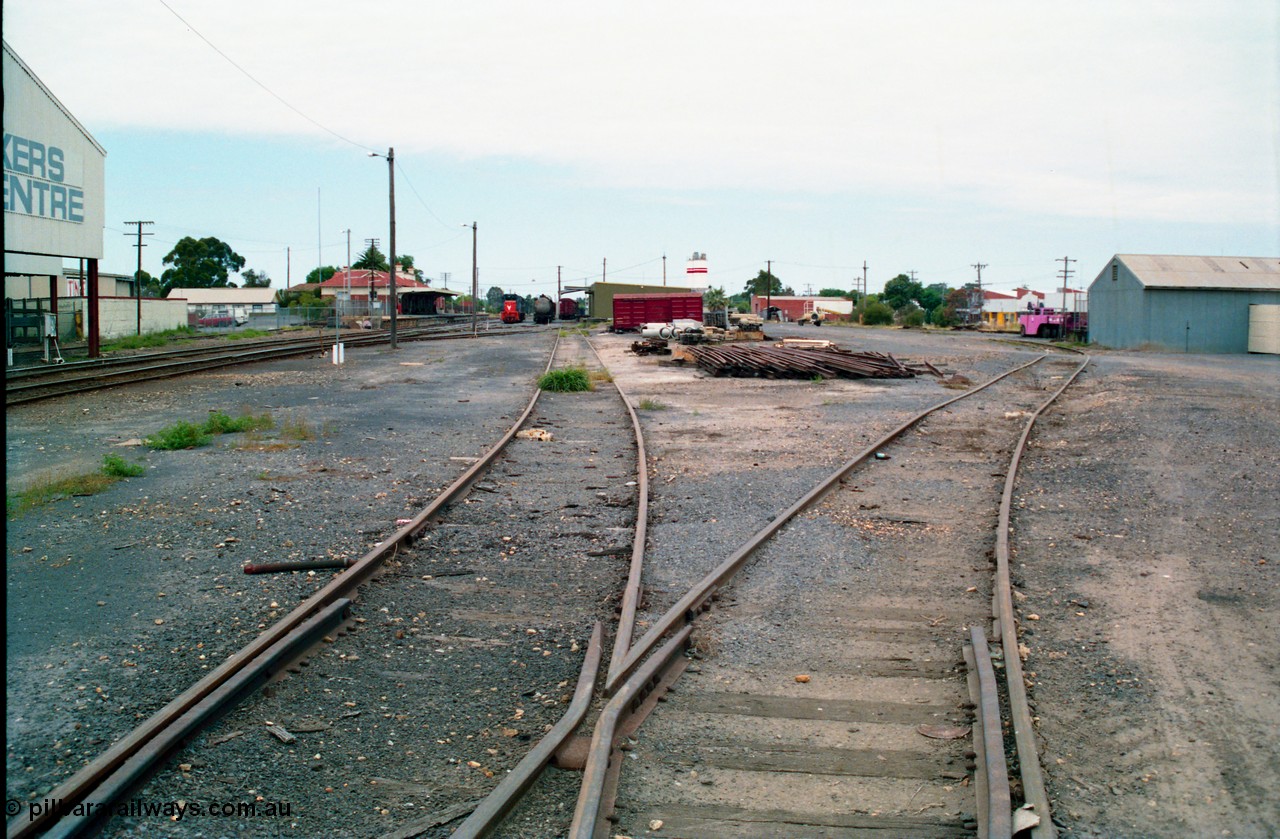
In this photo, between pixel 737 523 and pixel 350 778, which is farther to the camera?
pixel 737 523

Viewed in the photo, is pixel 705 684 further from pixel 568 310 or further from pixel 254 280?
pixel 254 280

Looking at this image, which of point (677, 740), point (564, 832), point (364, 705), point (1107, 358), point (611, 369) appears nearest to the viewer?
point (564, 832)

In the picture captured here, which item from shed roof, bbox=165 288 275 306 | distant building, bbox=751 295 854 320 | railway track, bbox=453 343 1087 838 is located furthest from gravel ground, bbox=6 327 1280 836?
distant building, bbox=751 295 854 320

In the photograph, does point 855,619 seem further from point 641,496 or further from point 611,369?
point 611,369

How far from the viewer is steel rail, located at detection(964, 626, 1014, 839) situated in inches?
161

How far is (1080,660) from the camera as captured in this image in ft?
20.6

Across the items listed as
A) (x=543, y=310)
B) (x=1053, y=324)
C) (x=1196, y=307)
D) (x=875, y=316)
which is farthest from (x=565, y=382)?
(x=875, y=316)

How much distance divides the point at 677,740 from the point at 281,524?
562 cm

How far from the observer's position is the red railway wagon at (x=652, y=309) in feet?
185

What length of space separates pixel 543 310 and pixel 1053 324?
133 ft

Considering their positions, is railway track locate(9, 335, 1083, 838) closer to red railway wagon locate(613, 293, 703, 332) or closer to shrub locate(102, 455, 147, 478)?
shrub locate(102, 455, 147, 478)

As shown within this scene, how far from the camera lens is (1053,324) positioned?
64.6 meters

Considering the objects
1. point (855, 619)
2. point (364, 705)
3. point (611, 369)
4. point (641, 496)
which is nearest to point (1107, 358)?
point (611, 369)

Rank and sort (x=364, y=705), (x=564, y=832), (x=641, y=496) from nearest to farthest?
(x=564, y=832), (x=364, y=705), (x=641, y=496)
